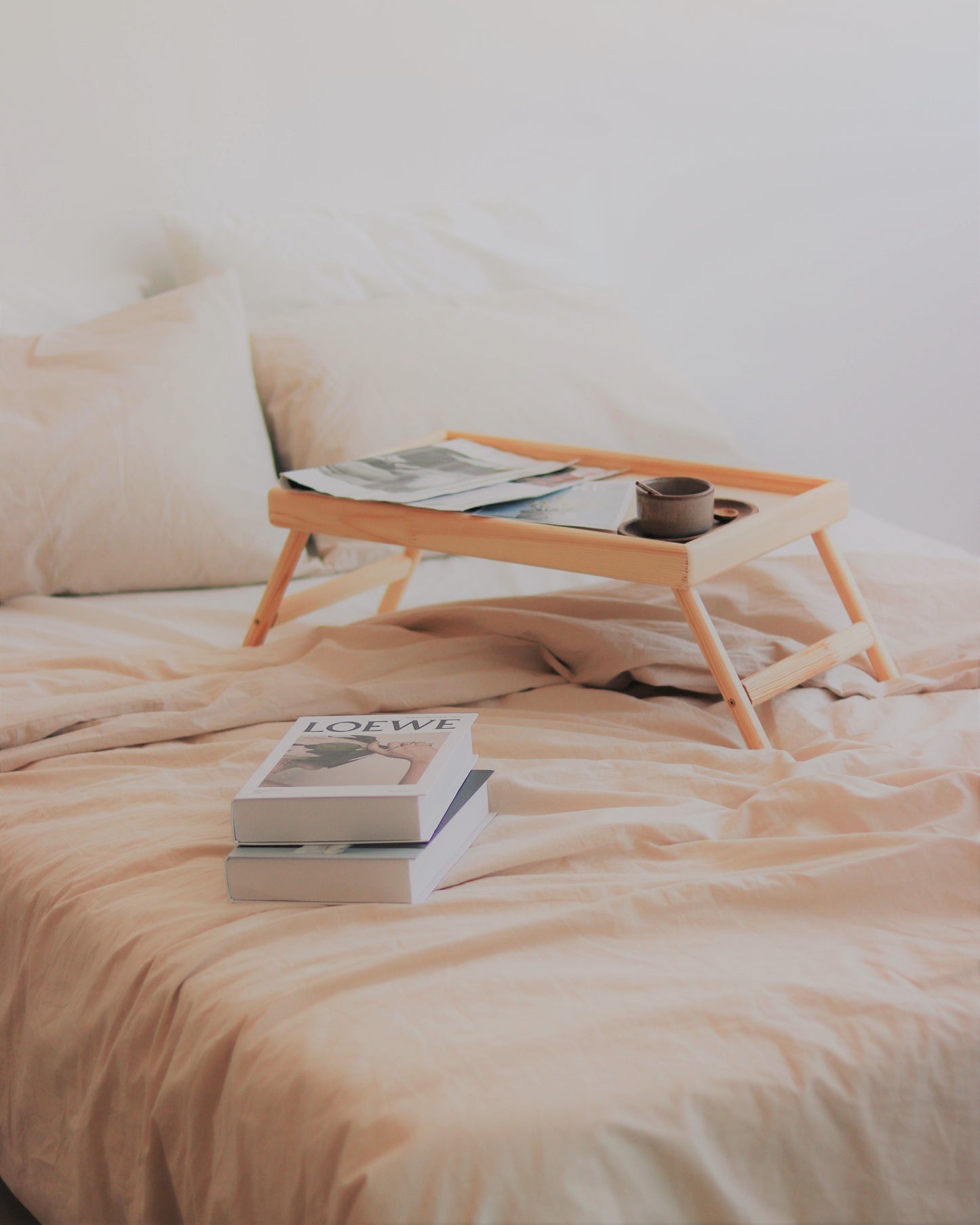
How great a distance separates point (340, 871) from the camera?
0.87 meters

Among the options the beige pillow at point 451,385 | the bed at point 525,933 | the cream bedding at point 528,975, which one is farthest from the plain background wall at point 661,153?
the cream bedding at point 528,975

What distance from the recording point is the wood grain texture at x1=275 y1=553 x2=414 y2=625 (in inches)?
62.7

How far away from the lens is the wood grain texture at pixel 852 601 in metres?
1.39

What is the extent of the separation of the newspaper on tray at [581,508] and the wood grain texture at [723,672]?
0.40 ft

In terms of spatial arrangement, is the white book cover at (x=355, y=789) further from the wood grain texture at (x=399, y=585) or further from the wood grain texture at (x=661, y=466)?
the wood grain texture at (x=399, y=585)

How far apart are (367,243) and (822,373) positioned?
1187 mm

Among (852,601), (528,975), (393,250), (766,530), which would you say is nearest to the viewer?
(528,975)

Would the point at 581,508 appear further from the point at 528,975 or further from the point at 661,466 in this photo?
the point at 528,975

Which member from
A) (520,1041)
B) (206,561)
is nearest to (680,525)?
(520,1041)

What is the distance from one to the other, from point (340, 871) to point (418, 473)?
70 cm

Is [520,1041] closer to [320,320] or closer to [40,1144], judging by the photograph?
[40,1144]

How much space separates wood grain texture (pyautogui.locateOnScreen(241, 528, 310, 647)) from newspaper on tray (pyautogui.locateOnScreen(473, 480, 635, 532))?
1.04 ft

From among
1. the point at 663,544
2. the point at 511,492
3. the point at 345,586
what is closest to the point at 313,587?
the point at 345,586

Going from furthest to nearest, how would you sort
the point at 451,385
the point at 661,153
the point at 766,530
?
the point at 661,153
the point at 451,385
the point at 766,530
